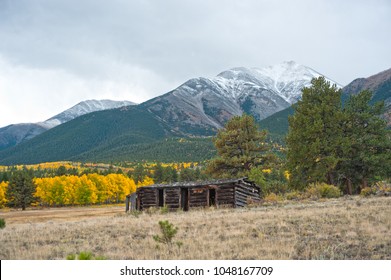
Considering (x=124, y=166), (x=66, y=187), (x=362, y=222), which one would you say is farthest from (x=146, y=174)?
(x=362, y=222)

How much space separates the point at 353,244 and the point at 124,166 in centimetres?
18236

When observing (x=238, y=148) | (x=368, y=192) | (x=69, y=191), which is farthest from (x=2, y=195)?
(x=368, y=192)

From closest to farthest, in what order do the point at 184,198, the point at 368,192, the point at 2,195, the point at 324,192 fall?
the point at 368,192, the point at 324,192, the point at 184,198, the point at 2,195

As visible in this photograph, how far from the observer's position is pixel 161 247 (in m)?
10.4

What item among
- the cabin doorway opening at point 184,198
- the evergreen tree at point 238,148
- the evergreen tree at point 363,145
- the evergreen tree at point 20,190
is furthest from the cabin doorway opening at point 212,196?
the evergreen tree at point 20,190

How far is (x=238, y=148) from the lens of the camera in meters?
40.6

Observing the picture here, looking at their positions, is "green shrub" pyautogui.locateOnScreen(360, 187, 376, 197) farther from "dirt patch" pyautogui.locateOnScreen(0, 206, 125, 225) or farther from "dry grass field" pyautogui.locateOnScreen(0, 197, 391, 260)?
"dirt patch" pyautogui.locateOnScreen(0, 206, 125, 225)

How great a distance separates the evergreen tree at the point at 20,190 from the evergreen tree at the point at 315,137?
2608 inches

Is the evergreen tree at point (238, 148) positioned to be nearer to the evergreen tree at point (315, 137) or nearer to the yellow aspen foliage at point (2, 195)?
the evergreen tree at point (315, 137)

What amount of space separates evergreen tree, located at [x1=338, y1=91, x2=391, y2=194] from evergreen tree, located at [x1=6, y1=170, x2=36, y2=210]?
6961 centimetres

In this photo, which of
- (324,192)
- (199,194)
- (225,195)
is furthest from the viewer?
(199,194)

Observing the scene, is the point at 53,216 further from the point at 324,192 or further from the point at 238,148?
the point at 324,192

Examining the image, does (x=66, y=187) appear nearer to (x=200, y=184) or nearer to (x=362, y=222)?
(x=200, y=184)

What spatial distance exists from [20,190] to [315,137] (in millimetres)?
70354
